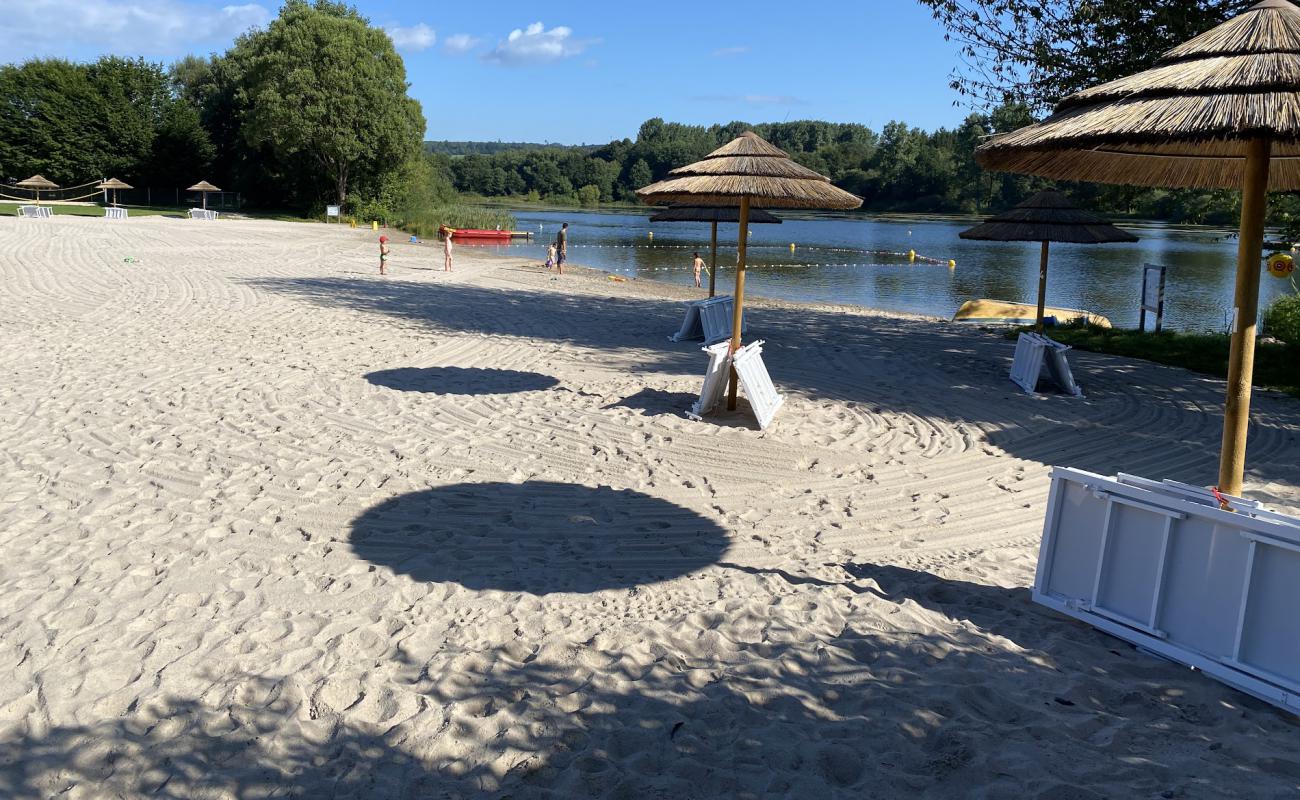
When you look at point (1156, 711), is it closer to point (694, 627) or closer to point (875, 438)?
point (694, 627)

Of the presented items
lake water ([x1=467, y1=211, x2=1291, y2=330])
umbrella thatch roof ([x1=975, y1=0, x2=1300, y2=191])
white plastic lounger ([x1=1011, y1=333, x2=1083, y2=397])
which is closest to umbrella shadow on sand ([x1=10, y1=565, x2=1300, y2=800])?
umbrella thatch roof ([x1=975, y1=0, x2=1300, y2=191])

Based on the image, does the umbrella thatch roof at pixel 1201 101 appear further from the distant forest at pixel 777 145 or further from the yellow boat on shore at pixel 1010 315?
the distant forest at pixel 777 145

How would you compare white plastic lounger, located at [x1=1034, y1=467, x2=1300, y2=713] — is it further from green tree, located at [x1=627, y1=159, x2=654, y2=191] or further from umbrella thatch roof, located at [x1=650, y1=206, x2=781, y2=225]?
green tree, located at [x1=627, y1=159, x2=654, y2=191]

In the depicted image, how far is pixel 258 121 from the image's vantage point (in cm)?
4766

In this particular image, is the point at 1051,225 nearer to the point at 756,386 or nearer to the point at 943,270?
the point at 756,386

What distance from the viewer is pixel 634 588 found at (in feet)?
16.0

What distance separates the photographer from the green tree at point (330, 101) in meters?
47.0

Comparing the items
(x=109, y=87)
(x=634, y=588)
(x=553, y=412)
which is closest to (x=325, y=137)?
(x=109, y=87)

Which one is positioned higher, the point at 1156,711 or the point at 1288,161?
the point at 1288,161

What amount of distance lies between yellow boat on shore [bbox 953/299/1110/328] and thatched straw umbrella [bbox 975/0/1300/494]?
1233cm

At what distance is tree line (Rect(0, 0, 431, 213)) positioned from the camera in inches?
1873

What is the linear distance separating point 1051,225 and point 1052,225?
0.01 meters

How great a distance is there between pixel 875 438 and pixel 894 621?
142 inches

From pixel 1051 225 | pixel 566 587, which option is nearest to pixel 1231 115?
pixel 566 587
